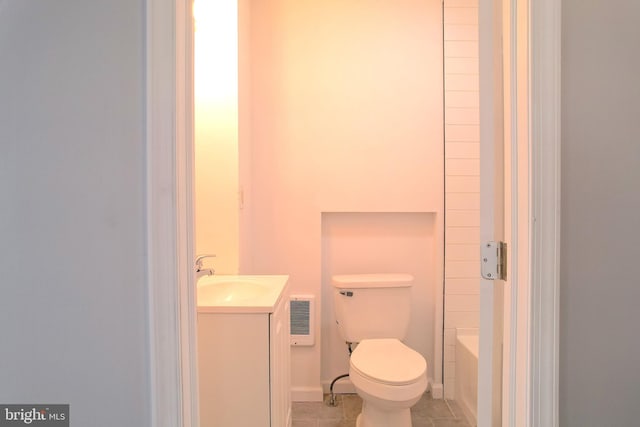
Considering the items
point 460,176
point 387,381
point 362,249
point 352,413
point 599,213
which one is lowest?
point 352,413

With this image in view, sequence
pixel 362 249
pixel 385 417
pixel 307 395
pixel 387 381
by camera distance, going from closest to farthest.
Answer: pixel 387 381, pixel 385 417, pixel 307 395, pixel 362 249

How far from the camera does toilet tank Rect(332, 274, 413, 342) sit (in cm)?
188

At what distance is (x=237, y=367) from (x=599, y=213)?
1196mm

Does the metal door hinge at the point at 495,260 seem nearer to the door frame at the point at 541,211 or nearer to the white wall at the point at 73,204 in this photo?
the door frame at the point at 541,211

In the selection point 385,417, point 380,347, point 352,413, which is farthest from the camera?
point 352,413

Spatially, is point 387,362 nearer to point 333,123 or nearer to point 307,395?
point 307,395

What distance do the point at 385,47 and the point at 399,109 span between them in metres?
0.42

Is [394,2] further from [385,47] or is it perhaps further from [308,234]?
[308,234]

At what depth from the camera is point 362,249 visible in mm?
2105

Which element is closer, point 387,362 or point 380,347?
point 387,362

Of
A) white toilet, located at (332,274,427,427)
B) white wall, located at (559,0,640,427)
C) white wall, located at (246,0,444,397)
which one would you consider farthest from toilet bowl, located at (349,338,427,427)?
white wall, located at (559,0,640,427)

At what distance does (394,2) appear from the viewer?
2.01m

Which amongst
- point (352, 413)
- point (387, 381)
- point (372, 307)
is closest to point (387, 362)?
point (387, 381)

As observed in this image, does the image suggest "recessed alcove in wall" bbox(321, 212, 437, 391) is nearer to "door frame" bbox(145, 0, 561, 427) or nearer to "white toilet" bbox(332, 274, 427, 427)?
"white toilet" bbox(332, 274, 427, 427)
